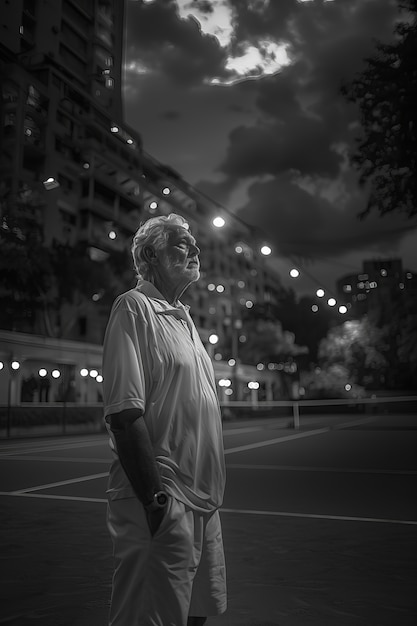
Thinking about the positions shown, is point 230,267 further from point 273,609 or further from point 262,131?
point 273,609

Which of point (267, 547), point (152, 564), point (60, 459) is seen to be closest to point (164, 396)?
point (152, 564)

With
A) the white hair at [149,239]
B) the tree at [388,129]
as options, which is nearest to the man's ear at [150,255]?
the white hair at [149,239]

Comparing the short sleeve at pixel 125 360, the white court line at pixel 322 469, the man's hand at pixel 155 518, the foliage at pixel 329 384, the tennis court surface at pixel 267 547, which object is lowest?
the white court line at pixel 322 469

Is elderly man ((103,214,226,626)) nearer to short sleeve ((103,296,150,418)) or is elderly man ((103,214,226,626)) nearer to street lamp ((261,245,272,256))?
short sleeve ((103,296,150,418))

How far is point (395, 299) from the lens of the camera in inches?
601

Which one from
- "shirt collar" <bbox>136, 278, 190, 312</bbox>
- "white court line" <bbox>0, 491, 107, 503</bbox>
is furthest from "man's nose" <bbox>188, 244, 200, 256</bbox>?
"white court line" <bbox>0, 491, 107, 503</bbox>

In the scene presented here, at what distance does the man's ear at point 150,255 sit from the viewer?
7.08ft

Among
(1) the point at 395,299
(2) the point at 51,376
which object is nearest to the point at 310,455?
(1) the point at 395,299

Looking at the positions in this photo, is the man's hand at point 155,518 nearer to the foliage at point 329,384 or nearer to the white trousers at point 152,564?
the white trousers at point 152,564

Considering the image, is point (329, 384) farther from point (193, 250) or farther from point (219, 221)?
point (193, 250)

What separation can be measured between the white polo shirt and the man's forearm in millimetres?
54

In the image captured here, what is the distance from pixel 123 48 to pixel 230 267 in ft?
236

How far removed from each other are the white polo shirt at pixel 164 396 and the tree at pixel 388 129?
32.5 ft

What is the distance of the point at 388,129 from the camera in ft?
37.7
